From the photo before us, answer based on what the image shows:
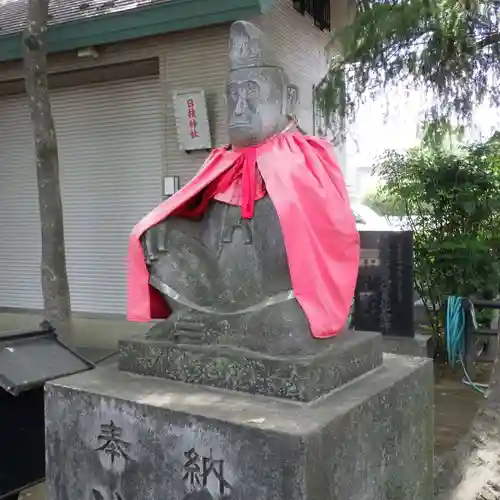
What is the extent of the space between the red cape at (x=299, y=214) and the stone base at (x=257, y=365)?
12cm

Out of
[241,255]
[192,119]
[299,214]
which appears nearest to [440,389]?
[192,119]

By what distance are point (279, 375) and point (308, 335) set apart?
0.18m

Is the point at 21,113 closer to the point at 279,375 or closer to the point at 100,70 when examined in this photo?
the point at 100,70

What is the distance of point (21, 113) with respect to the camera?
7578 millimetres

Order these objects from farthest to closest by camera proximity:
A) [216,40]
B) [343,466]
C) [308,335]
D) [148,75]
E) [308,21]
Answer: [308,21] < [148,75] < [216,40] < [308,335] < [343,466]

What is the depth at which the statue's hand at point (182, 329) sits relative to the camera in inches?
92.0

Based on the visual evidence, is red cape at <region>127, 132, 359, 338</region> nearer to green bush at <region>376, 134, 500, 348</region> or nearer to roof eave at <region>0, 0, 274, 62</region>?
roof eave at <region>0, 0, 274, 62</region>

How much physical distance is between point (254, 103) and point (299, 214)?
48 cm

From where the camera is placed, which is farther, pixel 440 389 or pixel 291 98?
pixel 440 389

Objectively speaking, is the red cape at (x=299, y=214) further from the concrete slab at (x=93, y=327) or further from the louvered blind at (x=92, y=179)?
the louvered blind at (x=92, y=179)

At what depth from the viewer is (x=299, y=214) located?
2.14 metres

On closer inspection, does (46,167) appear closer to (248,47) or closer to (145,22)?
(145,22)

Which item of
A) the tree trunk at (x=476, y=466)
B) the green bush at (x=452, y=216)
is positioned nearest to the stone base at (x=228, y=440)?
the tree trunk at (x=476, y=466)

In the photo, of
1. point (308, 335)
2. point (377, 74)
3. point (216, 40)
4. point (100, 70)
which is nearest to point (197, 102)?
point (216, 40)
